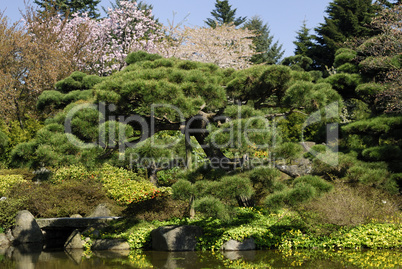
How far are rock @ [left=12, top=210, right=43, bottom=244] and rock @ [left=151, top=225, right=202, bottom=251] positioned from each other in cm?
322

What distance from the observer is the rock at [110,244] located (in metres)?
8.16

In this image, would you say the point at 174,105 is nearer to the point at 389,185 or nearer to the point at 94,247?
the point at 94,247

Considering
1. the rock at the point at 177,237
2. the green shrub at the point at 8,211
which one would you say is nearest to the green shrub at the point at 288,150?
the rock at the point at 177,237

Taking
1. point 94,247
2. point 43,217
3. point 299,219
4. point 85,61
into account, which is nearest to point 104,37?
point 85,61

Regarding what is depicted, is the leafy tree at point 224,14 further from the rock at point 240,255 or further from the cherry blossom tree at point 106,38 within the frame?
the rock at point 240,255

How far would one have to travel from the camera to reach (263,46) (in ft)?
91.8

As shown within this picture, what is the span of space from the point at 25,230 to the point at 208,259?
15.5 feet

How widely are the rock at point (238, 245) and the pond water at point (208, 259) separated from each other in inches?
8.0

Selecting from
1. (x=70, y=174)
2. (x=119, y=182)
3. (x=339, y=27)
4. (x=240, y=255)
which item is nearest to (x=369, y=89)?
(x=240, y=255)

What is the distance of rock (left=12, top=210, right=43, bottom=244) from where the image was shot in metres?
9.16

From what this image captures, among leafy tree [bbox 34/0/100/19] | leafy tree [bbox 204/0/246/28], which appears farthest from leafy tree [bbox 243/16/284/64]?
leafy tree [bbox 34/0/100/19]

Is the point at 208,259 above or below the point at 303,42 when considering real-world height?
below

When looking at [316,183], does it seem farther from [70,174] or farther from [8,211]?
[70,174]

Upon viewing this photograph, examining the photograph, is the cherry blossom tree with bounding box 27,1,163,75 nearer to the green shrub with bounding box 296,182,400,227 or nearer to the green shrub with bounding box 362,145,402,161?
the green shrub with bounding box 362,145,402,161
